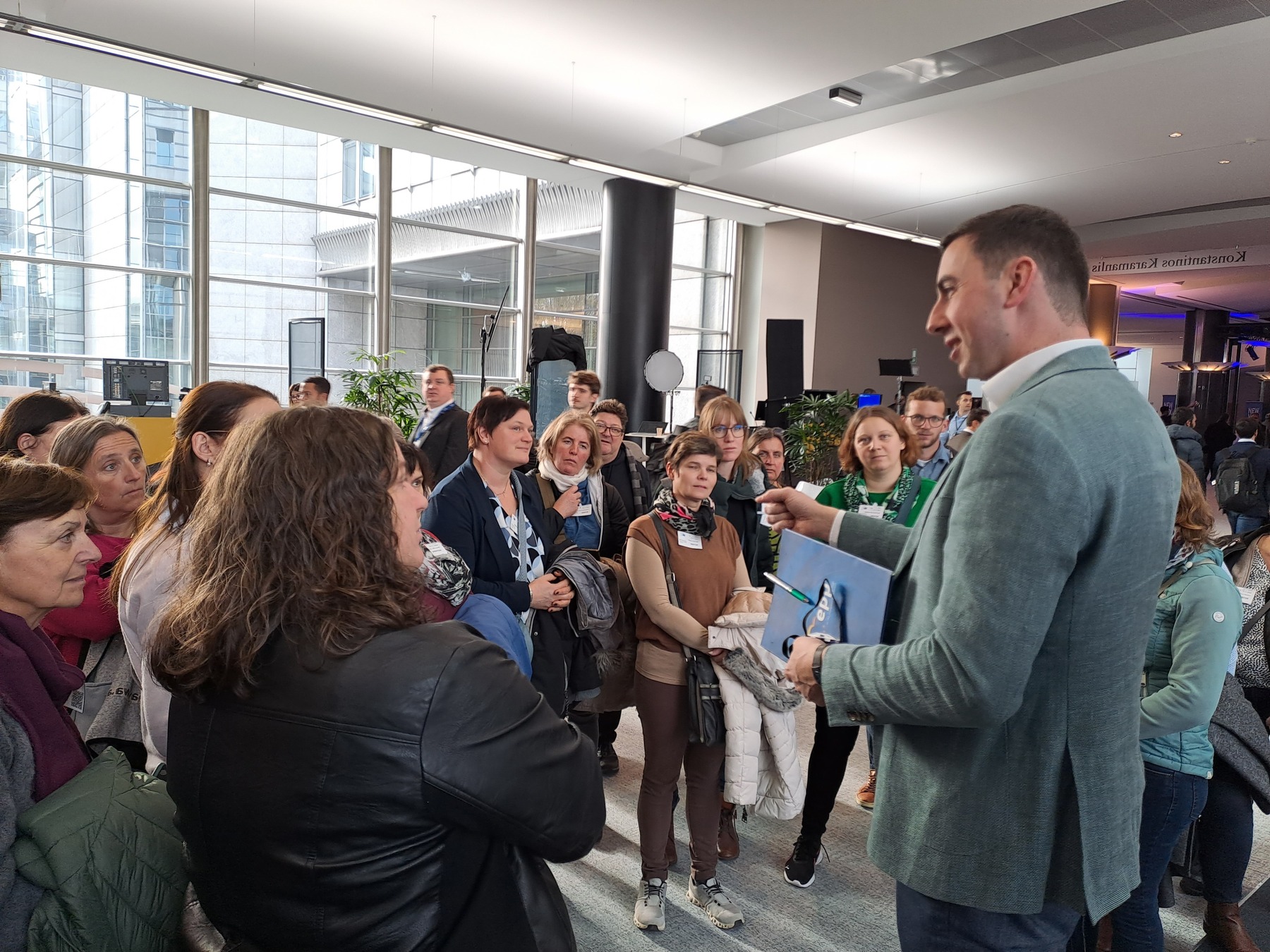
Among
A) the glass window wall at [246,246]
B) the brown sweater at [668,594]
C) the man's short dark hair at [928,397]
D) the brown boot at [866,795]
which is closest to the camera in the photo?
the brown sweater at [668,594]

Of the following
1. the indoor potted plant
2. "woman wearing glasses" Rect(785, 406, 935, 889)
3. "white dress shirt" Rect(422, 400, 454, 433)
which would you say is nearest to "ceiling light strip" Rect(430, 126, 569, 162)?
the indoor potted plant

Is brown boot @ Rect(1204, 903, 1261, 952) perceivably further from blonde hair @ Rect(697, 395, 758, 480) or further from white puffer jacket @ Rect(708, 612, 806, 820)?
blonde hair @ Rect(697, 395, 758, 480)

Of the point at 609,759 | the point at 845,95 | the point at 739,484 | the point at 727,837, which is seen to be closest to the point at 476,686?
the point at 727,837

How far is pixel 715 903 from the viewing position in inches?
106

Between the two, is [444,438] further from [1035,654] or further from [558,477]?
[1035,654]

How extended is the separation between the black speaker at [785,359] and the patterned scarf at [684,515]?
858 centimetres

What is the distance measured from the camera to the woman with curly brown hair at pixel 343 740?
987 millimetres

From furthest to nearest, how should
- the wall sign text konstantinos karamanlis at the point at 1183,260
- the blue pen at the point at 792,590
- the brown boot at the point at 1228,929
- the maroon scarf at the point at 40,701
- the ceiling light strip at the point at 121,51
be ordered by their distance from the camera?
the wall sign text konstantinos karamanlis at the point at 1183,260 → the ceiling light strip at the point at 121,51 → the brown boot at the point at 1228,929 → the blue pen at the point at 792,590 → the maroon scarf at the point at 40,701

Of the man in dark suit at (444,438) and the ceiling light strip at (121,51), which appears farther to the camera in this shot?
the man in dark suit at (444,438)

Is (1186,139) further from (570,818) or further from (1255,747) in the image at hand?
(570,818)

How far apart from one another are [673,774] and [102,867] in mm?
1805

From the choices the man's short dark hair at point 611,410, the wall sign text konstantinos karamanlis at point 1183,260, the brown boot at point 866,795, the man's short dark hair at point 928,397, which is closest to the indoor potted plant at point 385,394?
the man's short dark hair at point 611,410

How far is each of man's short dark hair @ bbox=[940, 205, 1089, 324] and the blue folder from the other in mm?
472

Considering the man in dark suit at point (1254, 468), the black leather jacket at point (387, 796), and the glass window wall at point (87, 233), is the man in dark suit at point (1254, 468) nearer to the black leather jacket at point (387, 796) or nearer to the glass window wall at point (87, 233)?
the black leather jacket at point (387, 796)
